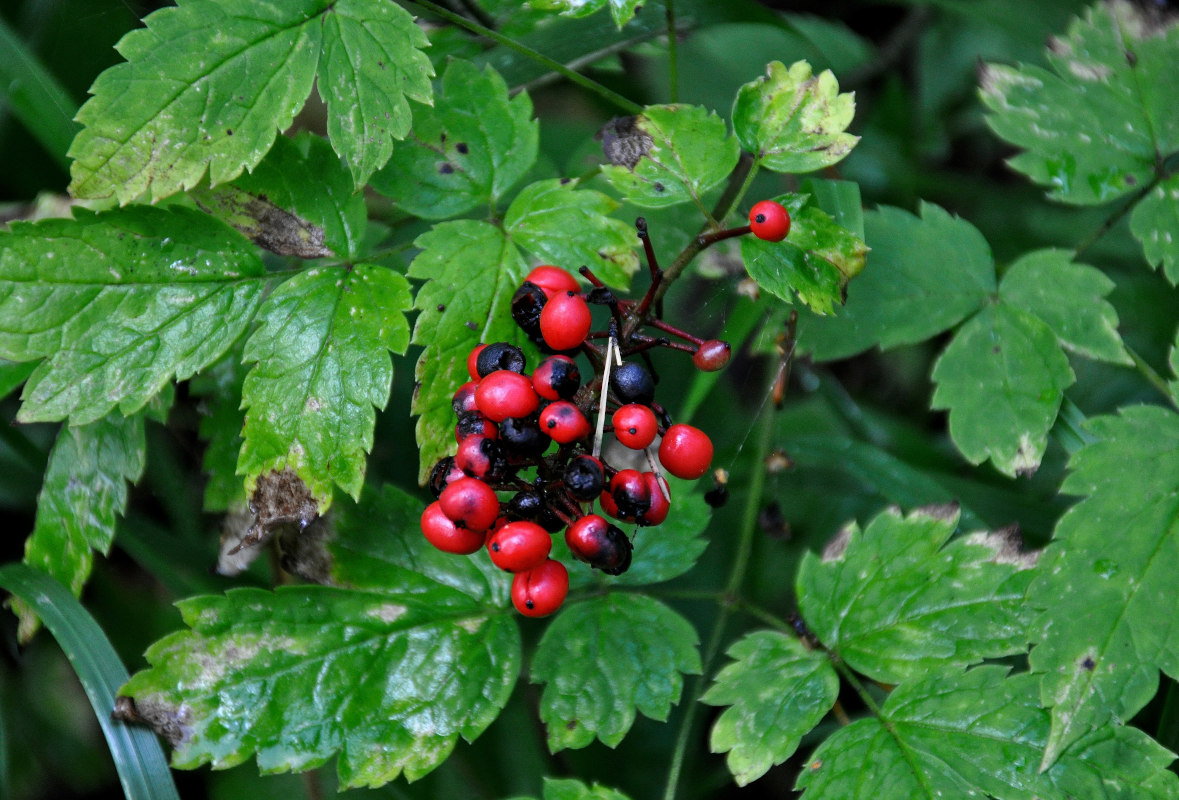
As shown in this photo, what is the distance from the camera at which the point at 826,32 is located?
163 inches

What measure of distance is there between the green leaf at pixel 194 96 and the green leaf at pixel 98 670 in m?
1.02

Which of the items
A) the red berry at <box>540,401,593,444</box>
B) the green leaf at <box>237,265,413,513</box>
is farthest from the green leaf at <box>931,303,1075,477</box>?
the green leaf at <box>237,265,413,513</box>

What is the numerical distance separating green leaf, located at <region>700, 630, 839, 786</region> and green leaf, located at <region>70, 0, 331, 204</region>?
1.70 m

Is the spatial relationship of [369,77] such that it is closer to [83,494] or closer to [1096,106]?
[83,494]

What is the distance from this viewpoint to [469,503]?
5.01ft

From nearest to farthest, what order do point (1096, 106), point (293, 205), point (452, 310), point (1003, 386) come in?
1. point (452, 310)
2. point (293, 205)
3. point (1003, 386)
4. point (1096, 106)

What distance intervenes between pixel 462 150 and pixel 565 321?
0.75 m

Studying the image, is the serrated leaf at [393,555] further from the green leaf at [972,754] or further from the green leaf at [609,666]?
the green leaf at [972,754]

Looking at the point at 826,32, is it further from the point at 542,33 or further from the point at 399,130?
the point at 399,130

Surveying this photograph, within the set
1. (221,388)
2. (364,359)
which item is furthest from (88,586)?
(364,359)

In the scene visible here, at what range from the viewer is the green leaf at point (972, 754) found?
176cm

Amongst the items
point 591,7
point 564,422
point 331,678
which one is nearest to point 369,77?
point 591,7

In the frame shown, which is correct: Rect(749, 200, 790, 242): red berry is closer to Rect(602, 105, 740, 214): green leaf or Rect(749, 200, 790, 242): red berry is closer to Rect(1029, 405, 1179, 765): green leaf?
Rect(602, 105, 740, 214): green leaf

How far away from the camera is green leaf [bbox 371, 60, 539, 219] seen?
2074 mm
